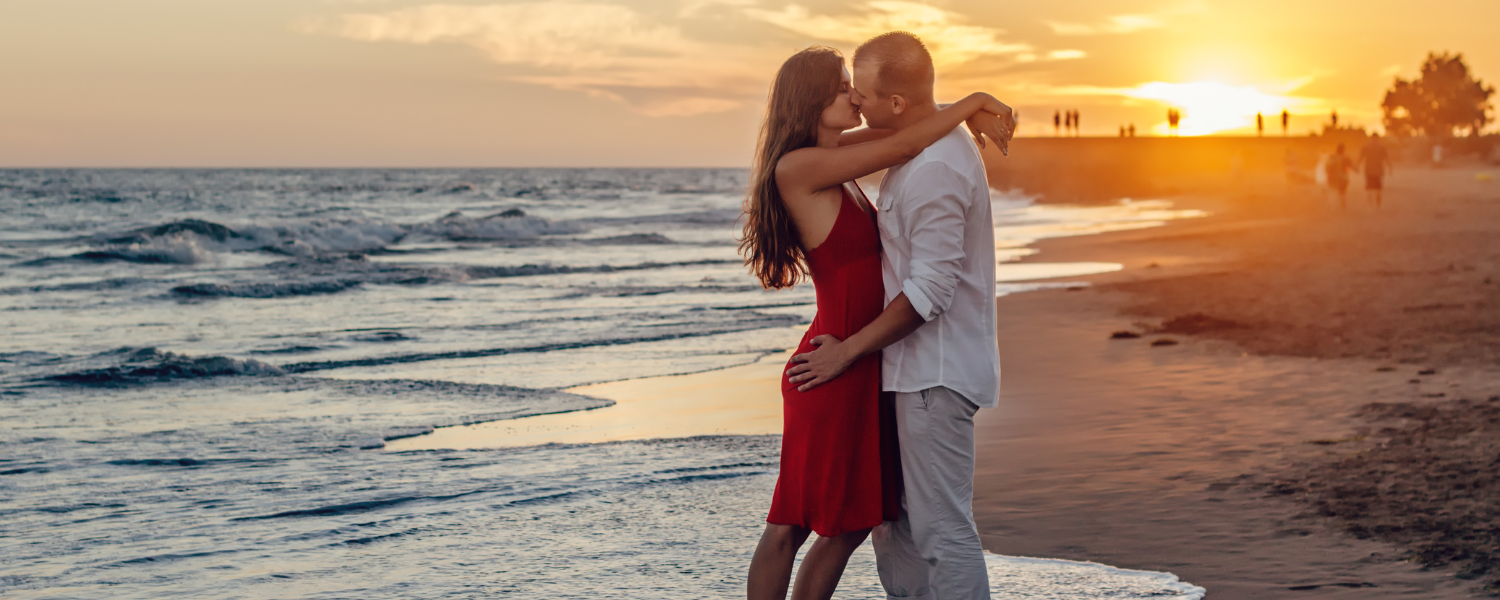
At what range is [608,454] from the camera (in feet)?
19.8

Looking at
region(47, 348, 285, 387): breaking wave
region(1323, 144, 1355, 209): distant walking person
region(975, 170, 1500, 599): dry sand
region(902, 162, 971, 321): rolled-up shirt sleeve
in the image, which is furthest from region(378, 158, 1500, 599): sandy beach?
region(1323, 144, 1355, 209): distant walking person

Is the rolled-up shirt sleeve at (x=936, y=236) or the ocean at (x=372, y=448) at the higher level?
the rolled-up shirt sleeve at (x=936, y=236)

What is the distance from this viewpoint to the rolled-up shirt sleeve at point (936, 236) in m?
2.71

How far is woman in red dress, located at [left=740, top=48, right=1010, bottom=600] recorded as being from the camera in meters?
2.92

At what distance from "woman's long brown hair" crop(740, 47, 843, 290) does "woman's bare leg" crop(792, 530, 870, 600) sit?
757mm

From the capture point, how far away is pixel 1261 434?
226 inches

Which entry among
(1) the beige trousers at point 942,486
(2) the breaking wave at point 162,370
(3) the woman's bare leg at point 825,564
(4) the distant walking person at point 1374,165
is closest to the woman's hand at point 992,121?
(1) the beige trousers at point 942,486

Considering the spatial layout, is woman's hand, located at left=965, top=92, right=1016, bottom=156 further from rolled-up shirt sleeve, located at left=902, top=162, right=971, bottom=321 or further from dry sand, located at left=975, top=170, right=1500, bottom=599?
dry sand, located at left=975, top=170, right=1500, bottom=599

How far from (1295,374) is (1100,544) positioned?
A: 153 inches

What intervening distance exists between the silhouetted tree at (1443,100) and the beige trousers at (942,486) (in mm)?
118660

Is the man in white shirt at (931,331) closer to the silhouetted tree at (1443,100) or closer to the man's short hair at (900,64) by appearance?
the man's short hair at (900,64)

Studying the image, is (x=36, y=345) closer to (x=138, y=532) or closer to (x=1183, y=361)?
(x=138, y=532)

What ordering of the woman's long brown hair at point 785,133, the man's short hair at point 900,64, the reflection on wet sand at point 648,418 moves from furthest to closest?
the reflection on wet sand at point 648,418, the woman's long brown hair at point 785,133, the man's short hair at point 900,64

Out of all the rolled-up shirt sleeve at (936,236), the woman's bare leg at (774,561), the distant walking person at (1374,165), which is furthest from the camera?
the distant walking person at (1374,165)
